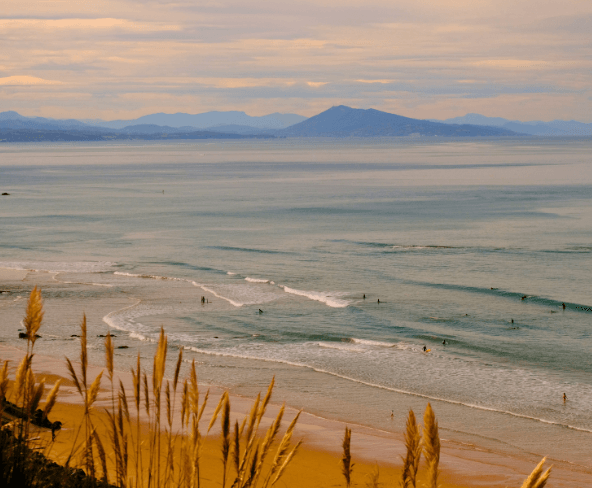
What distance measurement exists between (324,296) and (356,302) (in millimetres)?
1269

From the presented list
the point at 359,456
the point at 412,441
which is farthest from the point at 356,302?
the point at 412,441

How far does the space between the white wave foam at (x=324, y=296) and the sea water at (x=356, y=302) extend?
0.11m

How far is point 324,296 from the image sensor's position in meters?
22.4

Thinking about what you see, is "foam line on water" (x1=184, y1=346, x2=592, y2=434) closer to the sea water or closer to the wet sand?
the sea water

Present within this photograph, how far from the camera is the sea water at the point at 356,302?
13.3 meters

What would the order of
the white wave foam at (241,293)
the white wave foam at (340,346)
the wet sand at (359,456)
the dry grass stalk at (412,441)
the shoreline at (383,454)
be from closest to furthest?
1. the dry grass stalk at (412,441)
2. the wet sand at (359,456)
3. the shoreline at (383,454)
4. the white wave foam at (340,346)
5. the white wave foam at (241,293)

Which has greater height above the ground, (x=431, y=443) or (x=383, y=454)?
(x=431, y=443)

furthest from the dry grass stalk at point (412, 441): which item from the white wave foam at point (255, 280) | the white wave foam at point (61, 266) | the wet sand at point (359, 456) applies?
the white wave foam at point (61, 266)

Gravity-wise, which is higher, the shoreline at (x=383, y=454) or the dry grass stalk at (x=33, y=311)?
the dry grass stalk at (x=33, y=311)

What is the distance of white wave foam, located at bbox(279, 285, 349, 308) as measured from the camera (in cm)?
2138

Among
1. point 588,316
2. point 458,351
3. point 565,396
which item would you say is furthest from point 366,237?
point 565,396

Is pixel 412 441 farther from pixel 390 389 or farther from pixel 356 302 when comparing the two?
pixel 356 302

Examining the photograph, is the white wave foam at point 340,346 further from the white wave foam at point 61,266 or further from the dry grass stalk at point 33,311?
the dry grass stalk at point 33,311

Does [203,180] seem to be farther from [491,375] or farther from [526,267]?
A: [491,375]
